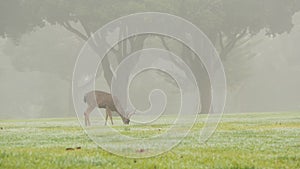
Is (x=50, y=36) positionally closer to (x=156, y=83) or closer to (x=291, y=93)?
(x=156, y=83)

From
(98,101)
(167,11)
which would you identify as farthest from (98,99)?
(167,11)

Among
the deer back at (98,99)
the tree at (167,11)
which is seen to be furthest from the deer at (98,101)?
the tree at (167,11)

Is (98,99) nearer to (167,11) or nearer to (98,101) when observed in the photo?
(98,101)

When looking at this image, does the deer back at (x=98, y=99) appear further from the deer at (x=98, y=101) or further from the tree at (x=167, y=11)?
the tree at (x=167, y=11)

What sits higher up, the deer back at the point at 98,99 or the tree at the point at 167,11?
the tree at the point at 167,11

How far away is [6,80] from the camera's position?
12938cm

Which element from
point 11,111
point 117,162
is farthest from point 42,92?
point 117,162

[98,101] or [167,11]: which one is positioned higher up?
[167,11]

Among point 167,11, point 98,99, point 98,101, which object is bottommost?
point 98,101

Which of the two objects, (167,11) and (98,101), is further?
(167,11)

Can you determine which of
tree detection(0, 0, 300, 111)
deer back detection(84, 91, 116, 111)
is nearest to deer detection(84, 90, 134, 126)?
deer back detection(84, 91, 116, 111)

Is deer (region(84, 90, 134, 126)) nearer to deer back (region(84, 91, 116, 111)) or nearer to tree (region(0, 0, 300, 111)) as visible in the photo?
deer back (region(84, 91, 116, 111))

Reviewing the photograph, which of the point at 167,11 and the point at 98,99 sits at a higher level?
the point at 167,11

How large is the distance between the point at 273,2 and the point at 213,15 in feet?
26.8
